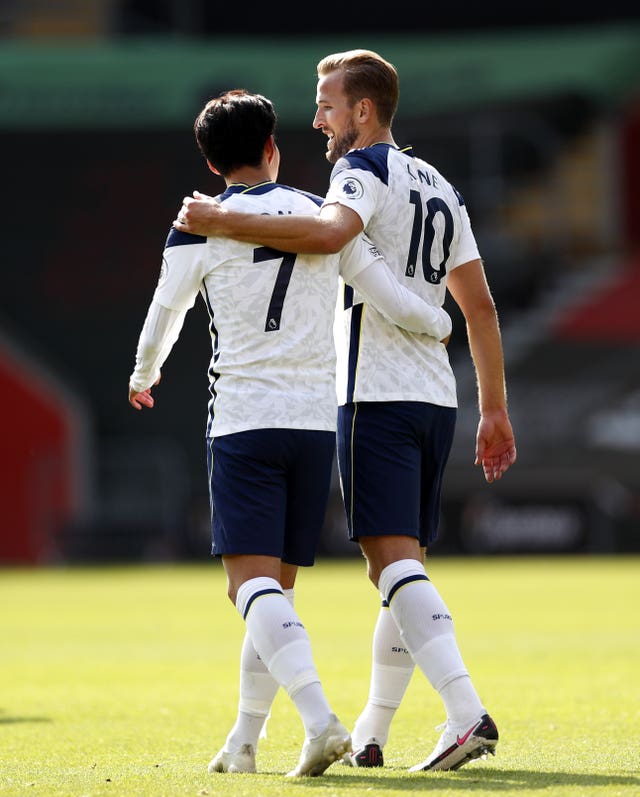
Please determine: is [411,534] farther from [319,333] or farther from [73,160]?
[73,160]

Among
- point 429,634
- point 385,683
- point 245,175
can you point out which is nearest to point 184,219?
point 245,175

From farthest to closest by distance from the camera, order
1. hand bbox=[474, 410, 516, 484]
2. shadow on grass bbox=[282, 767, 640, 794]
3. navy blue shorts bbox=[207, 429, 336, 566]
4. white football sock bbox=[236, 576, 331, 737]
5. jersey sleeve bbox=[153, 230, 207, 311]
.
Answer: hand bbox=[474, 410, 516, 484], jersey sleeve bbox=[153, 230, 207, 311], navy blue shorts bbox=[207, 429, 336, 566], white football sock bbox=[236, 576, 331, 737], shadow on grass bbox=[282, 767, 640, 794]

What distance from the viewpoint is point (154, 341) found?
16.2 ft

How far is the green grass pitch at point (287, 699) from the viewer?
4.71 metres

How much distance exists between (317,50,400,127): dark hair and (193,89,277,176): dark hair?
0.31m

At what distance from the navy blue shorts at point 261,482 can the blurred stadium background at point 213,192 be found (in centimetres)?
1879

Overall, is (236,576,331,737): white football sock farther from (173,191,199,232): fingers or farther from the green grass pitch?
(173,191,199,232): fingers

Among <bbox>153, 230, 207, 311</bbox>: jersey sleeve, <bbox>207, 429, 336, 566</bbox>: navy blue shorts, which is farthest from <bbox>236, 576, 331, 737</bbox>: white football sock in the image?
<bbox>153, 230, 207, 311</bbox>: jersey sleeve

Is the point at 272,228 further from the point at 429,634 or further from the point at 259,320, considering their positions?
the point at 429,634

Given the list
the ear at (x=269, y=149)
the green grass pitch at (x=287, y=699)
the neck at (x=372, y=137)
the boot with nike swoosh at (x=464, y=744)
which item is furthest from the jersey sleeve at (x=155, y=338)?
the boot with nike swoosh at (x=464, y=744)

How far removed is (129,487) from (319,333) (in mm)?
20673

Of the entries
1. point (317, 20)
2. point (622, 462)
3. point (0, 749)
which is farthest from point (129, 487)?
point (0, 749)

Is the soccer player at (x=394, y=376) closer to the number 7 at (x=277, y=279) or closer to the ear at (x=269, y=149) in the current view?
the number 7 at (x=277, y=279)

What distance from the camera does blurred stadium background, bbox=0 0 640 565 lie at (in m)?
24.9
